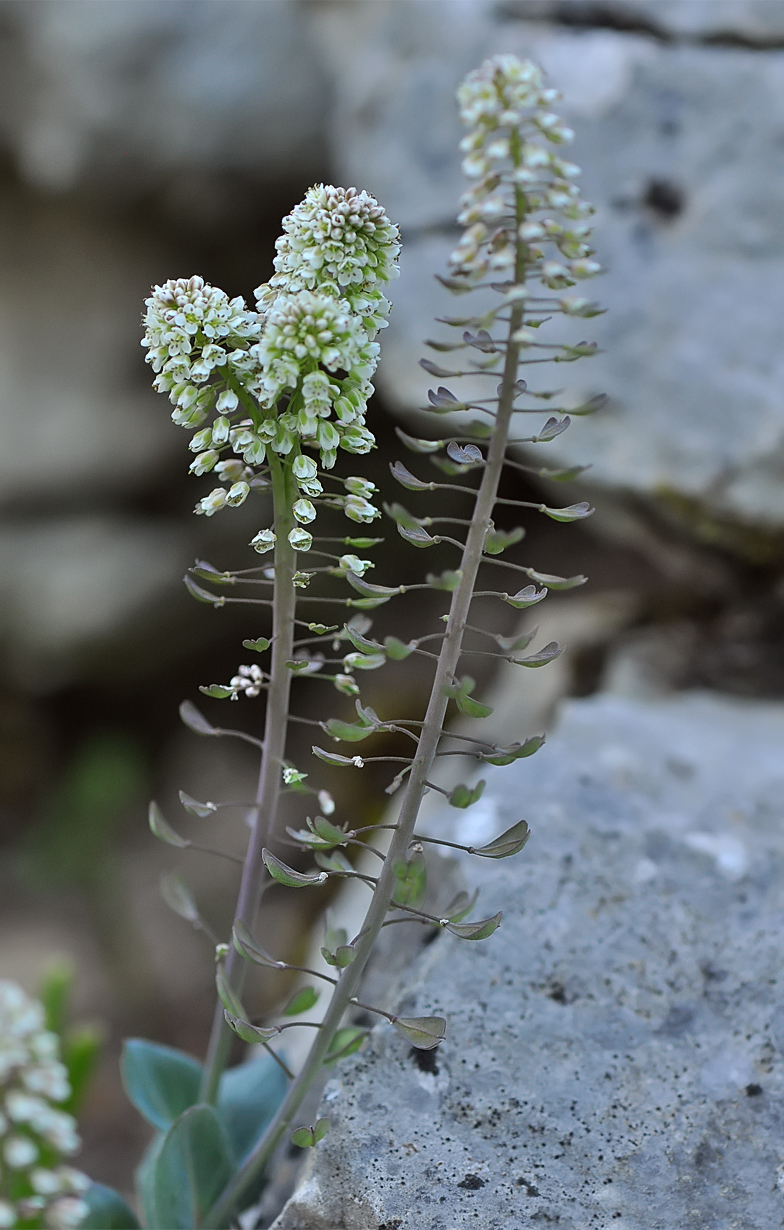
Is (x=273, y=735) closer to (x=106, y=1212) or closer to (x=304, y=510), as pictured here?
(x=304, y=510)

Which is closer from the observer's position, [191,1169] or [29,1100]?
[29,1100]

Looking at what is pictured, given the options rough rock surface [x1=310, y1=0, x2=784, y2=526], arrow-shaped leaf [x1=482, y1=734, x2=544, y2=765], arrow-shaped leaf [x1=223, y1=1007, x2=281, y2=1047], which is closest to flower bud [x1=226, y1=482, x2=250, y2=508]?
arrow-shaped leaf [x1=482, y1=734, x2=544, y2=765]

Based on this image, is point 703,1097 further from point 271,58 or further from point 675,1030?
point 271,58

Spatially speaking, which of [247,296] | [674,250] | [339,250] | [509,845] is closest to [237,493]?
[339,250]

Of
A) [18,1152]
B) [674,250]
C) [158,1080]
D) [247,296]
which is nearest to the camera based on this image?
[18,1152]

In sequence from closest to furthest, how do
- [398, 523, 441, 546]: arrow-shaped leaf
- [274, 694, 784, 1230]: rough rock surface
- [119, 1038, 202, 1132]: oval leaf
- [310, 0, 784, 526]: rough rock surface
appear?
[398, 523, 441, 546]: arrow-shaped leaf
[274, 694, 784, 1230]: rough rock surface
[119, 1038, 202, 1132]: oval leaf
[310, 0, 784, 526]: rough rock surface

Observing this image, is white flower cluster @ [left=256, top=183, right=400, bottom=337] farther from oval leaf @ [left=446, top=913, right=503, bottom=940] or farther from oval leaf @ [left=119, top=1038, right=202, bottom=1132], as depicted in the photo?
oval leaf @ [left=119, top=1038, right=202, bottom=1132]

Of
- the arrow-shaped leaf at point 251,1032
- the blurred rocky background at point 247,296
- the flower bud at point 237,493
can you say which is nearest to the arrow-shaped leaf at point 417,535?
the flower bud at point 237,493

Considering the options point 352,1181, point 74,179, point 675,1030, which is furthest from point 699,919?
point 74,179
